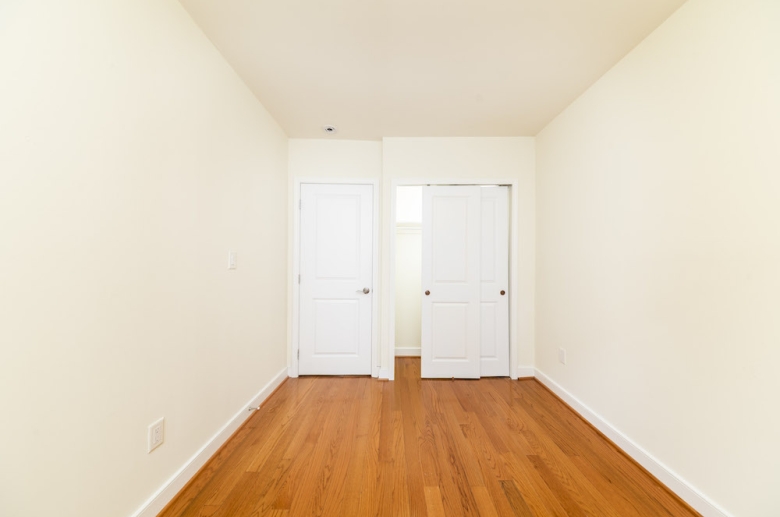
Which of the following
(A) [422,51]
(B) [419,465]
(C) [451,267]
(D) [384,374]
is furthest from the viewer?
(C) [451,267]

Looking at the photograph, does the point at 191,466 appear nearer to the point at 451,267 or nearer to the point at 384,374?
the point at 384,374

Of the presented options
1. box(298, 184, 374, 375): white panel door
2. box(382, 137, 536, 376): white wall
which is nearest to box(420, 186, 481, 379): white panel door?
box(382, 137, 536, 376): white wall

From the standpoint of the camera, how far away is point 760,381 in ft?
4.31

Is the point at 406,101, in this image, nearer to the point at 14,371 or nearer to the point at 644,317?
the point at 644,317

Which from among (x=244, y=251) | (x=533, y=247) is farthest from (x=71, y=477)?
(x=533, y=247)

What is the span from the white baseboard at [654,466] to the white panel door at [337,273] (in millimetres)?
2046

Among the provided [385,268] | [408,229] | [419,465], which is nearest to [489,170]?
[408,229]

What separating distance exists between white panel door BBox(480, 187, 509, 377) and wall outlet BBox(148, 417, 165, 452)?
2856 mm

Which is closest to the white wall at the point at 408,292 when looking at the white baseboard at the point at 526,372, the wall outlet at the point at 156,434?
the white baseboard at the point at 526,372

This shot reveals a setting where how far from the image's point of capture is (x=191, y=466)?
1743mm

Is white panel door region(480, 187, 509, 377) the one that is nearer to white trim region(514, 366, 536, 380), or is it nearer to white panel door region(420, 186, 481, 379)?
white panel door region(420, 186, 481, 379)

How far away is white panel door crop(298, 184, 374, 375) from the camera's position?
341 cm

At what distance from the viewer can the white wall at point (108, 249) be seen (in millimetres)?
958

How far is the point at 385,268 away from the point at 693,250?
2360 mm
